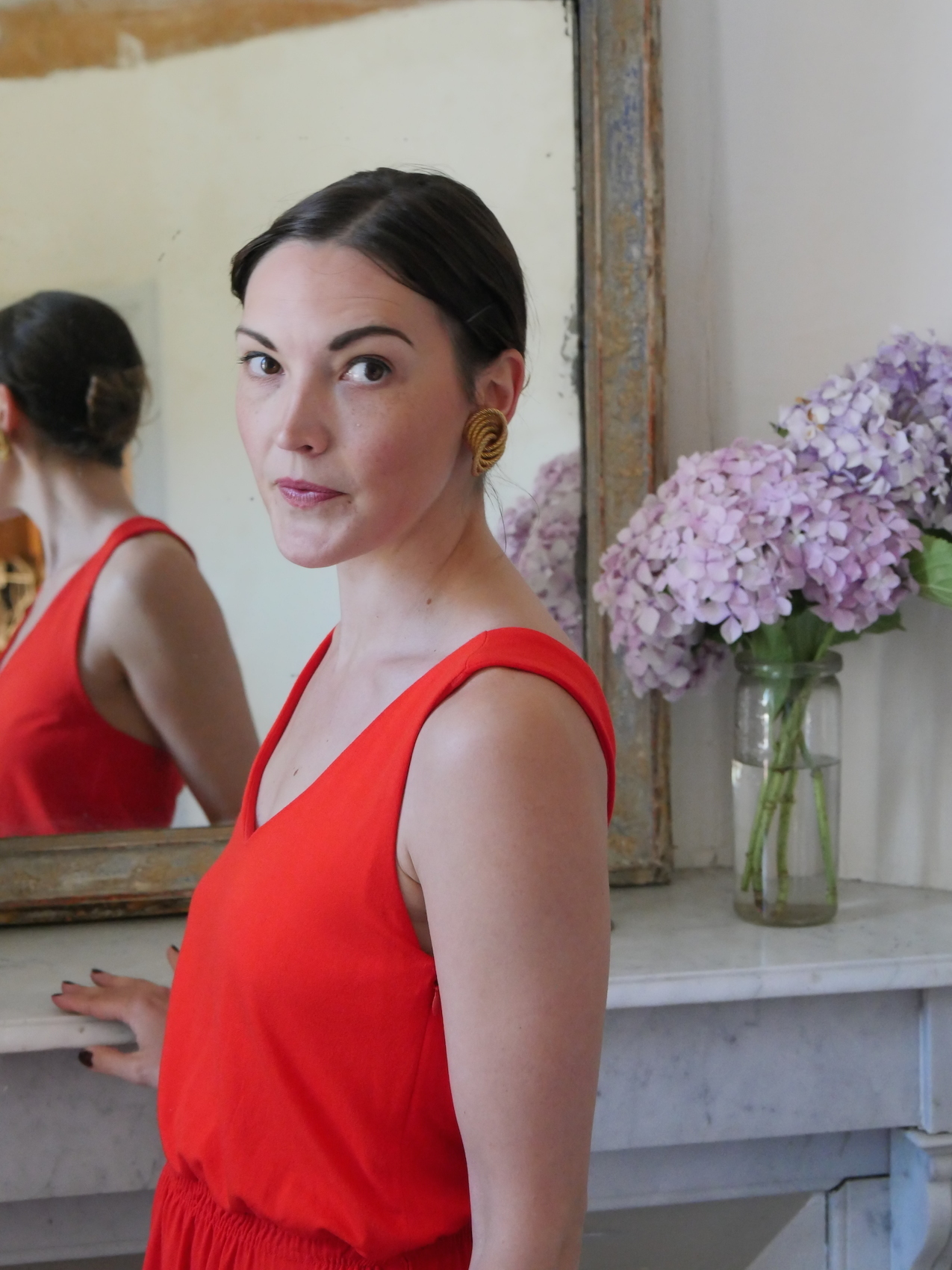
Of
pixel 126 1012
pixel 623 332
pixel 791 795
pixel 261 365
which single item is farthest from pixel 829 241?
pixel 126 1012

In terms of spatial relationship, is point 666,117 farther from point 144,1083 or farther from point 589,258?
point 144,1083

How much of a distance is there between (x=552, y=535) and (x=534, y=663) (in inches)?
29.5

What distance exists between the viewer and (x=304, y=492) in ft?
2.36

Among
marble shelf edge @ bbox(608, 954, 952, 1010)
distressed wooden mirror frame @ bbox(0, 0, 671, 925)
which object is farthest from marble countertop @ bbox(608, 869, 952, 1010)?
distressed wooden mirror frame @ bbox(0, 0, 671, 925)

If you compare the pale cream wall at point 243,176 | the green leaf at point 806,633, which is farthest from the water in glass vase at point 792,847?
the pale cream wall at point 243,176

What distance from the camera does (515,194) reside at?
138cm

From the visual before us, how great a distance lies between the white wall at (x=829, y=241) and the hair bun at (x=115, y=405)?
25.4 inches

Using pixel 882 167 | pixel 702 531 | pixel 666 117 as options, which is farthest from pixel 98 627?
pixel 882 167

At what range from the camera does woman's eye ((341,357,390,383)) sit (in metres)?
0.71

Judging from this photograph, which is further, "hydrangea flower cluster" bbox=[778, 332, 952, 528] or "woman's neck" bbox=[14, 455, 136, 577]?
"woman's neck" bbox=[14, 455, 136, 577]

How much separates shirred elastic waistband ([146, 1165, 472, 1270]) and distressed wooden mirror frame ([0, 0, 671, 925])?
0.51m

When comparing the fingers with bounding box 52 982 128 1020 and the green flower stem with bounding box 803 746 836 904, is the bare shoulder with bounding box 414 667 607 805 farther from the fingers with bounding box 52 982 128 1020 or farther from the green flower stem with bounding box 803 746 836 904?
the green flower stem with bounding box 803 746 836 904

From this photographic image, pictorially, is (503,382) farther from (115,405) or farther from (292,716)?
(115,405)

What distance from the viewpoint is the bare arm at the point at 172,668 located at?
1.32 metres
